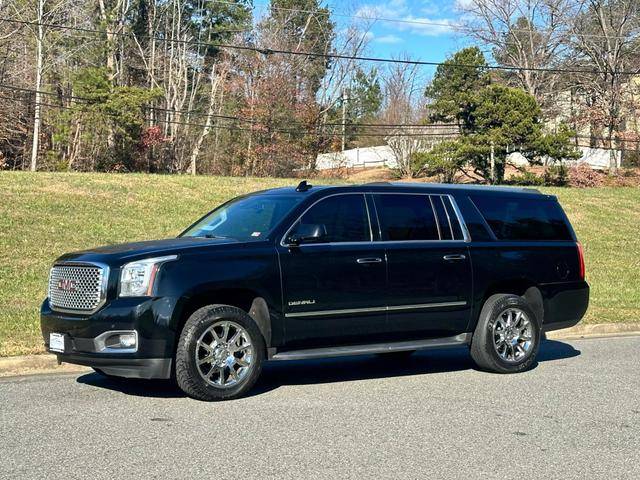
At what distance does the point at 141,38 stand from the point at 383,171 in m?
17.2

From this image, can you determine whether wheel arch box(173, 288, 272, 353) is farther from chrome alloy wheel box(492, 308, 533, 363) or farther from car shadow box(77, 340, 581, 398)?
chrome alloy wheel box(492, 308, 533, 363)

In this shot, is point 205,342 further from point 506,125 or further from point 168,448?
point 506,125

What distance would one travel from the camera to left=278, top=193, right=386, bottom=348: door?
24.5 feet

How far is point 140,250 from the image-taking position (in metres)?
7.15

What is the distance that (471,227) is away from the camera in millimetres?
8695

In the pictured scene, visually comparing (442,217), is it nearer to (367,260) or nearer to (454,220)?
(454,220)

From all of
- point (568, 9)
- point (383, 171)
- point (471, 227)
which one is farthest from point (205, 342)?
point (568, 9)

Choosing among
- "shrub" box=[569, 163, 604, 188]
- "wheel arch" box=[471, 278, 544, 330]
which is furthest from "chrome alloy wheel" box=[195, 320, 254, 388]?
"shrub" box=[569, 163, 604, 188]

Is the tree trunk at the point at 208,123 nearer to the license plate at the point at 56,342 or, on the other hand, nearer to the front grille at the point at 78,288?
the front grille at the point at 78,288

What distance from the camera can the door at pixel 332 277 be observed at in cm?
745

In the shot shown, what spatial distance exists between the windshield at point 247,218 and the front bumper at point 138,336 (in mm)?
1177

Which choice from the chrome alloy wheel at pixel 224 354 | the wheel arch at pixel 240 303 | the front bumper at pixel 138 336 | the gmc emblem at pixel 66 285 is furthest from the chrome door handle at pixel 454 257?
the gmc emblem at pixel 66 285

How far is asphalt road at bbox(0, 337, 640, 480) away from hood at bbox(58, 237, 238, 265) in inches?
50.0

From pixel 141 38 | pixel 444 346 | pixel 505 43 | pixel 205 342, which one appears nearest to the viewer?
pixel 205 342
